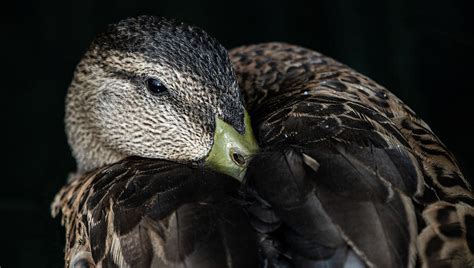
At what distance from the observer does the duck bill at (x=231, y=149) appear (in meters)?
1.82

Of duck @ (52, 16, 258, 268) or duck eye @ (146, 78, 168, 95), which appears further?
duck eye @ (146, 78, 168, 95)

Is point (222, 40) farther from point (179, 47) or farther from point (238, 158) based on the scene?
point (238, 158)

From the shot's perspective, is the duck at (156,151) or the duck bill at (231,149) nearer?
the duck at (156,151)

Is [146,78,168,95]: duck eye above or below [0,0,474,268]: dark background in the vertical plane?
above

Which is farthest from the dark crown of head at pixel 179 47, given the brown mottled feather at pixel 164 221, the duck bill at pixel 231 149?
the brown mottled feather at pixel 164 221

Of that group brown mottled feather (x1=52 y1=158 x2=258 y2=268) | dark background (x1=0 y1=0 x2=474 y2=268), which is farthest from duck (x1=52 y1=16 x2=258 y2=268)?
dark background (x1=0 y1=0 x2=474 y2=268)

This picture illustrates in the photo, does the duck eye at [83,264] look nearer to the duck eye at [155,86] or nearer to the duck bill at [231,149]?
the duck bill at [231,149]

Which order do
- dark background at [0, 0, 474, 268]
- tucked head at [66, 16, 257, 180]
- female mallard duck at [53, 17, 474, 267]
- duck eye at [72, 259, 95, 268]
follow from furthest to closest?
dark background at [0, 0, 474, 268] → tucked head at [66, 16, 257, 180] → duck eye at [72, 259, 95, 268] → female mallard duck at [53, 17, 474, 267]

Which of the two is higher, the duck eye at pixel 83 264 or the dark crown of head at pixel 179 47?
the dark crown of head at pixel 179 47

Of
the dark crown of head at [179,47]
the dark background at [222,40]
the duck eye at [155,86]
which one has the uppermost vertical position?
the dark crown of head at [179,47]

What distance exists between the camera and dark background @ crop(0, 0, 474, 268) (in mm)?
2896

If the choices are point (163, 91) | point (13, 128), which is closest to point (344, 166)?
point (163, 91)

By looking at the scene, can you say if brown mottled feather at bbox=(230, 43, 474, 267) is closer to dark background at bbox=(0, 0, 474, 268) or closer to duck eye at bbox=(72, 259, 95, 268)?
duck eye at bbox=(72, 259, 95, 268)

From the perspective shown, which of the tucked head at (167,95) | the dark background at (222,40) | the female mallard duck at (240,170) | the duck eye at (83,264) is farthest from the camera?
the dark background at (222,40)
